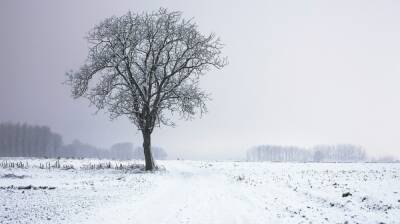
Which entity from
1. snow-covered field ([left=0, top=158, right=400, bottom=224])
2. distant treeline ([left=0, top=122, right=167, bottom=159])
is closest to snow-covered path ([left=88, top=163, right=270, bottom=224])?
snow-covered field ([left=0, top=158, right=400, bottom=224])

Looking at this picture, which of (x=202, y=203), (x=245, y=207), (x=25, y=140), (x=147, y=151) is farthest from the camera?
(x=25, y=140)

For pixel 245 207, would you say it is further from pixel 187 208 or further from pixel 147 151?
pixel 147 151

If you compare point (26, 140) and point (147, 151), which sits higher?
point (26, 140)

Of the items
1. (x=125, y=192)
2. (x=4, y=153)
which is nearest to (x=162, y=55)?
(x=125, y=192)

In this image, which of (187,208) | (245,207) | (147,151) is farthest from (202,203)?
(147,151)

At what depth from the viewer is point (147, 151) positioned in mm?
36875

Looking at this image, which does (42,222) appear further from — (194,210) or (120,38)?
(120,38)

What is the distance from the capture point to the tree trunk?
36.3 metres

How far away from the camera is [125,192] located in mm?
20500

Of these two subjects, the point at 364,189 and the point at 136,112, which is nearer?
the point at 364,189

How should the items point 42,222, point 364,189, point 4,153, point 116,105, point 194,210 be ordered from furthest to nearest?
point 4,153 < point 116,105 < point 364,189 < point 194,210 < point 42,222

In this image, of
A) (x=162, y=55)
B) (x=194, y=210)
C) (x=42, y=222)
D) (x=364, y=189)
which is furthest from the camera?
(x=162, y=55)

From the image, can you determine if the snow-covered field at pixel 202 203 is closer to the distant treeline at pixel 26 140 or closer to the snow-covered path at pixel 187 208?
the snow-covered path at pixel 187 208

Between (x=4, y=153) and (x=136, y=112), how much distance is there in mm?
122414
